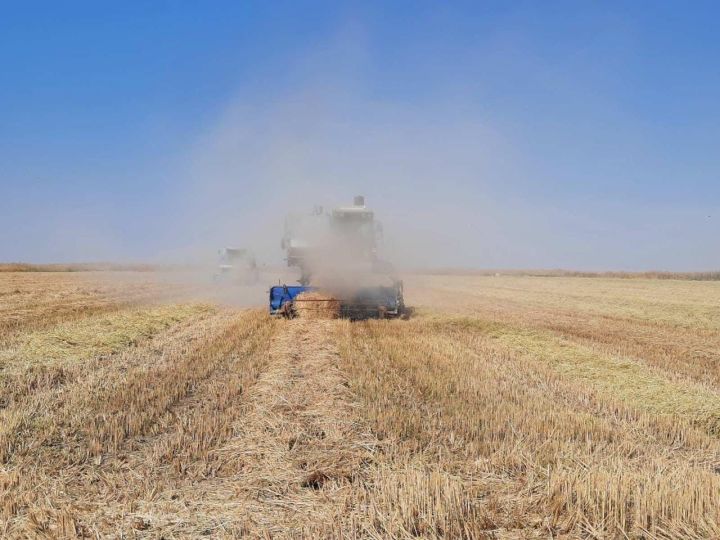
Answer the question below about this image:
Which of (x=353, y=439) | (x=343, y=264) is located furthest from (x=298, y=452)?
(x=343, y=264)

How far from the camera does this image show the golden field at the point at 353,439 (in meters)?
3.06

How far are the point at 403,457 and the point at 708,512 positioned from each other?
2024 mm

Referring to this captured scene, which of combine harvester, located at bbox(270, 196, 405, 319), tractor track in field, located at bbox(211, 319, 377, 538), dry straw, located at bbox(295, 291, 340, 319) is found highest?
combine harvester, located at bbox(270, 196, 405, 319)

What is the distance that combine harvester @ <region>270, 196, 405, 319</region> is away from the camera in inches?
531

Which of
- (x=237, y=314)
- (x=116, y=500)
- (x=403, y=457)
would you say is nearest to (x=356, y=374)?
(x=403, y=457)

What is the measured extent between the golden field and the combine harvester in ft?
11.7

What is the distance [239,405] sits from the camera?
5555 millimetres

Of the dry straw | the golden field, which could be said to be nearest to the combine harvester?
the dry straw

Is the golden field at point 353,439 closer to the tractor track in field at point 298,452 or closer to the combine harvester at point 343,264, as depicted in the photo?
the tractor track in field at point 298,452

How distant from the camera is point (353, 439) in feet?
14.8

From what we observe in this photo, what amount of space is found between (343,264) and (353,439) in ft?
34.6

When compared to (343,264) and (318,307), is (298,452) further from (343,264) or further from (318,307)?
(343,264)

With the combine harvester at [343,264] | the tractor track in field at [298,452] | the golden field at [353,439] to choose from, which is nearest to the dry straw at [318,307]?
the combine harvester at [343,264]

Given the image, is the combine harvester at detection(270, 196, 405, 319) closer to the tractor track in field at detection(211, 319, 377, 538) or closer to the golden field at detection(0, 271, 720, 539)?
the golden field at detection(0, 271, 720, 539)
